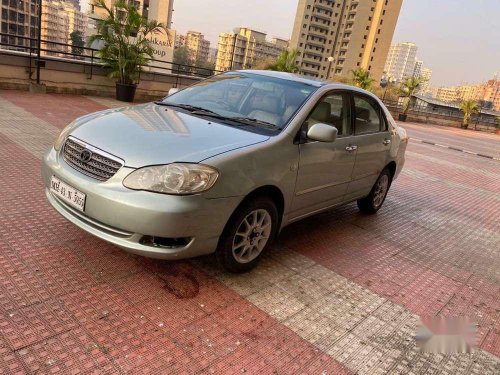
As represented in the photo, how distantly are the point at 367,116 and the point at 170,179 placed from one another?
2866 millimetres

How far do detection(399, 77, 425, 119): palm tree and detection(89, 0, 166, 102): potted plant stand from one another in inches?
876

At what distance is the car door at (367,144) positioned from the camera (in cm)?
446

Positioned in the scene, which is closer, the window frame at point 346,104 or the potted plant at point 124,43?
the window frame at point 346,104

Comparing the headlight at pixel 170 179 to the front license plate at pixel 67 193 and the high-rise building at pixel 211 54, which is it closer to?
the front license plate at pixel 67 193

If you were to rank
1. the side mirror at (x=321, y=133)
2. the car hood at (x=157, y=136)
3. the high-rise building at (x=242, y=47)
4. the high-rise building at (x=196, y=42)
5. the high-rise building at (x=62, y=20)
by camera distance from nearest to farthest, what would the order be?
the car hood at (x=157, y=136) < the side mirror at (x=321, y=133) < the high-rise building at (x=242, y=47) < the high-rise building at (x=62, y=20) < the high-rise building at (x=196, y=42)

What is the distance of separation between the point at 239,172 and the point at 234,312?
0.97 metres

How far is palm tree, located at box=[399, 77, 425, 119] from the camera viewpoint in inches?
1172

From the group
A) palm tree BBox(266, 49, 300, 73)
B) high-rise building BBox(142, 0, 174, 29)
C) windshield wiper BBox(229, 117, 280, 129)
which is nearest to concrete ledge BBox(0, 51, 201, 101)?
windshield wiper BBox(229, 117, 280, 129)

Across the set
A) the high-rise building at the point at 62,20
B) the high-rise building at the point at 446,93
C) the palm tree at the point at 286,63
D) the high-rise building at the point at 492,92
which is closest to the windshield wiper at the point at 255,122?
the palm tree at the point at 286,63

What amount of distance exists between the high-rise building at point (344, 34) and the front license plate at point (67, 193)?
91830 millimetres

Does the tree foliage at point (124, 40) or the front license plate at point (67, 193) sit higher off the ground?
the tree foliage at point (124, 40)

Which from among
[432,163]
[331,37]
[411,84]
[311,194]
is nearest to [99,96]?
[432,163]

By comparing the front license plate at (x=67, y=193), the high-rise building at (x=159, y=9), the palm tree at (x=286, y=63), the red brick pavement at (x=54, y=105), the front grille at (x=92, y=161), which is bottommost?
the red brick pavement at (x=54, y=105)

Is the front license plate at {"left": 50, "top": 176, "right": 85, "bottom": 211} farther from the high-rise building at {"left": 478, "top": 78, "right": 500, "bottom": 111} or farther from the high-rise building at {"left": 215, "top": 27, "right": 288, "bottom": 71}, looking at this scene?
the high-rise building at {"left": 478, "top": 78, "right": 500, "bottom": 111}
